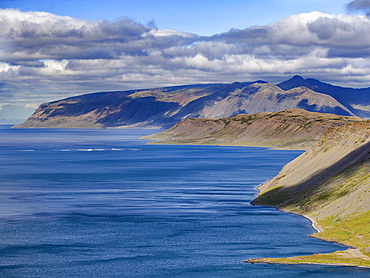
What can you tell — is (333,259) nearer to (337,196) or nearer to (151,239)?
(151,239)

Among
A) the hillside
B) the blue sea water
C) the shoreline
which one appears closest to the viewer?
the blue sea water

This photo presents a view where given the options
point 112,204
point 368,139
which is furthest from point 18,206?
point 368,139

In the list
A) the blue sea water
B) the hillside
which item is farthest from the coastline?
the blue sea water

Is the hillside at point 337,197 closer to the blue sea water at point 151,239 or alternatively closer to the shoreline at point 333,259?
the shoreline at point 333,259

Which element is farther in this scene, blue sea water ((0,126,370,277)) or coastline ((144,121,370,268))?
Result: coastline ((144,121,370,268))

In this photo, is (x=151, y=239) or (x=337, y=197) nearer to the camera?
(x=151, y=239)

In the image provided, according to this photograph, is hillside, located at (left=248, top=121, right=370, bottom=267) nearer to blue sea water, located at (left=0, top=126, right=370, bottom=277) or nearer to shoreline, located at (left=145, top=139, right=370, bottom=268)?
shoreline, located at (left=145, top=139, right=370, bottom=268)

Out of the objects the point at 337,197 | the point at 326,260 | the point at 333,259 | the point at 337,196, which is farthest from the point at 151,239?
the point at 337,196

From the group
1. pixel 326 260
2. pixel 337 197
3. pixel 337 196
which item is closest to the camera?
pixel 326 260

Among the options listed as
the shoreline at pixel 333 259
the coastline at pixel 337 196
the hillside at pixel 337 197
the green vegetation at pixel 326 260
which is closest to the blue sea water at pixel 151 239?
the shoreline at pixel 333 259
